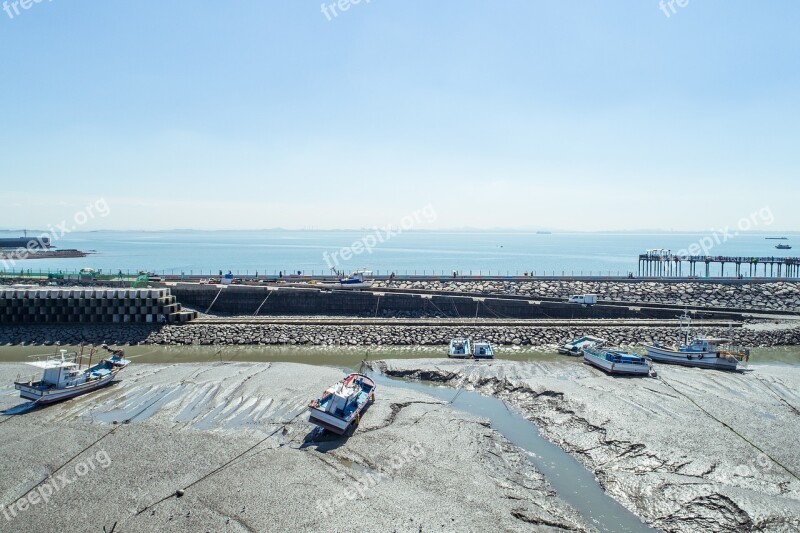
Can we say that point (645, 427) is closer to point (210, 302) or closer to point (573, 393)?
point (573, 393)

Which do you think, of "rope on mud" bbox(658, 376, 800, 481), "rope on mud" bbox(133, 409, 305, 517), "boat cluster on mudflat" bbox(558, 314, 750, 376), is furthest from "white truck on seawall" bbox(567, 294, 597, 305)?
"rope on mud" bbox(133, 409, 305, 517)

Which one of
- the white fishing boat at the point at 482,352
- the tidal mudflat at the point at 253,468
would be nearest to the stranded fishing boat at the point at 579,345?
the white fishing boat at the point at 482,352

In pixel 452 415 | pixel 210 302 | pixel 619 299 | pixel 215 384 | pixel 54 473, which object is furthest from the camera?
pixel 619 299

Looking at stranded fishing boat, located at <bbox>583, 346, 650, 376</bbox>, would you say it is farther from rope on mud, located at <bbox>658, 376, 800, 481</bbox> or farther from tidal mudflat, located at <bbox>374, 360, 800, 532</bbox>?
rope on mud, located at <bbox>658, 376, 800, 481</bbox>

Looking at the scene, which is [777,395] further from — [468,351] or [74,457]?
[74,457]

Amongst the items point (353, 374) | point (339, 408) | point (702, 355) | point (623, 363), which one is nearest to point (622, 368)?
point (623, 363)

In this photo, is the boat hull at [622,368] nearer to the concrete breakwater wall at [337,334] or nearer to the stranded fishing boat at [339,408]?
the concrete breakwater wall at [337,334]

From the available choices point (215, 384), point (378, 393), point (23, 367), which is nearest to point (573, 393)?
point (378, 393)
